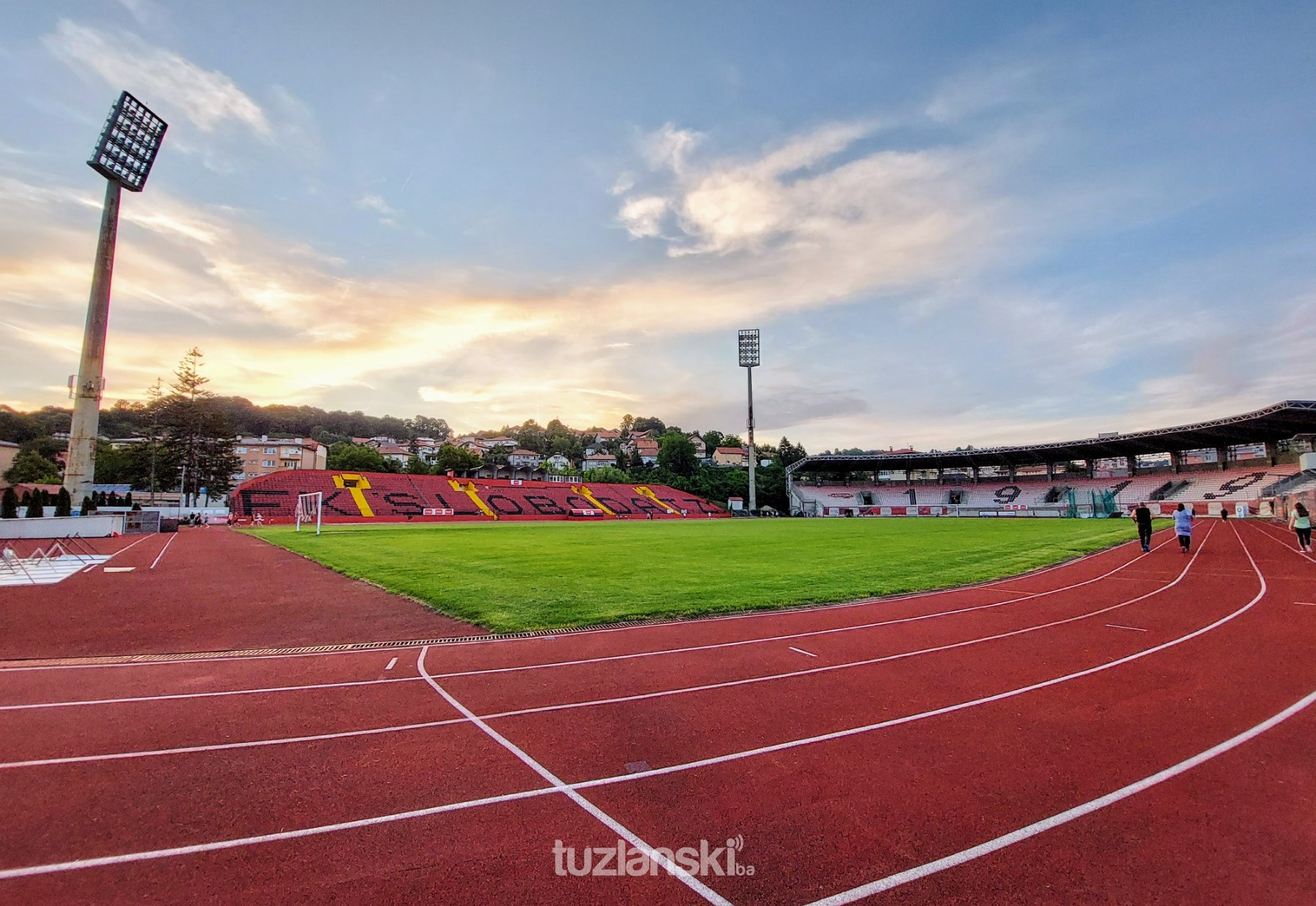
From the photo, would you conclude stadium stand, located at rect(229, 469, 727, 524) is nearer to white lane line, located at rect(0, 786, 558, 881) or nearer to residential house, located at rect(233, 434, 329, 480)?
residential house, located at rect(233, 434, 329, 480)

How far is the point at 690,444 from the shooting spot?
9575 centimetres

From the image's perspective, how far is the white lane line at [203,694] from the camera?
19.2 feet

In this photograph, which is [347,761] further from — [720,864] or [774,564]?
[774,564]

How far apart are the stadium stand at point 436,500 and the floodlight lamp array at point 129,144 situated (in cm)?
2548

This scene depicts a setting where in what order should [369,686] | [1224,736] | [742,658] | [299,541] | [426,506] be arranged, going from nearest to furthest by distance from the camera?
1. [1224,736]
2. [369,686]
3. [742,658]
4. [299,541]
5. [426,506]

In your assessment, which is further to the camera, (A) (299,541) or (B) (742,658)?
(A) (299,541)

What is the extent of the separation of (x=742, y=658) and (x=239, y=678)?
20.5 feet

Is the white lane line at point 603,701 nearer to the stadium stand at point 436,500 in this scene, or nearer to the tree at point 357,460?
the stadium stand at point 436,500

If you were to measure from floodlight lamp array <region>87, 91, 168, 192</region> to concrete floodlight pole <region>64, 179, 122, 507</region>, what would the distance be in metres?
1.43

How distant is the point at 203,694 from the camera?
6.27 metres

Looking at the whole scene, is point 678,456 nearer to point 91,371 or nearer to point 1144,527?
point 91,371

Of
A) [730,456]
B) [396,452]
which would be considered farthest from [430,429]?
[730,456]

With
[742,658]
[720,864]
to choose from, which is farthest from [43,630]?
[720,864]

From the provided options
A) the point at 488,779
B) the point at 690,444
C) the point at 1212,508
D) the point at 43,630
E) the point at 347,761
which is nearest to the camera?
the point at 488,779
